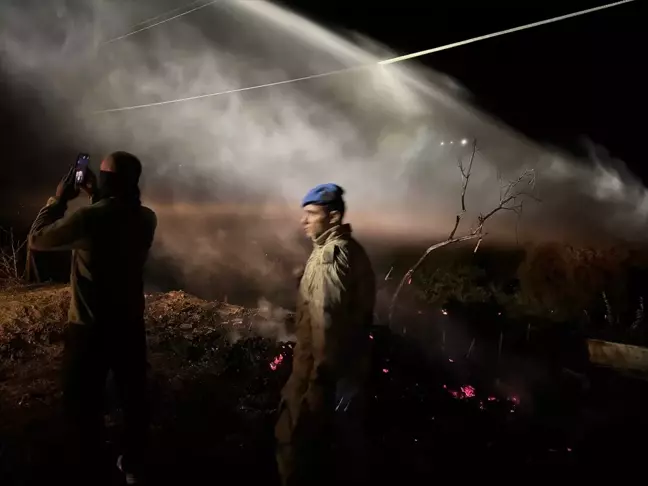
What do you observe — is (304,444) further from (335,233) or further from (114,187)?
(114,187)

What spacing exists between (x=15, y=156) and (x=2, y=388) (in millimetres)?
12618

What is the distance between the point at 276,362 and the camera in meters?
5.13

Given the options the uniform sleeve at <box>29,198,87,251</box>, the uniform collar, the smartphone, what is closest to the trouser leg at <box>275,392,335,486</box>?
the uniform collar

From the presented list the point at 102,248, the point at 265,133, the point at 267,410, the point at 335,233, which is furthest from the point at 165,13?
the point at 335,233

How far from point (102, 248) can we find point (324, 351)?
1505 mm

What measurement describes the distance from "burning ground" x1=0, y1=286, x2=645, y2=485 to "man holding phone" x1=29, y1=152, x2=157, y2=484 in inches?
24.4

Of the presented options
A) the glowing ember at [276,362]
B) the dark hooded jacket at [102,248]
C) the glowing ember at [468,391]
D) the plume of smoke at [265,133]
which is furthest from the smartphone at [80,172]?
the plume of smoke at [265,133]

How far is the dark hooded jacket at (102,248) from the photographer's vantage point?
111 inches

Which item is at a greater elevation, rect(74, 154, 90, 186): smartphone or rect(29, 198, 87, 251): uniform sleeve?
rect(74, 154, 90, 186): smartphone

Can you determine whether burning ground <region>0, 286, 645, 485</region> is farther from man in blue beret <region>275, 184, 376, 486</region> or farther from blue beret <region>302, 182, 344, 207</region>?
blue beret <region>302, 182, 344, 207</region>

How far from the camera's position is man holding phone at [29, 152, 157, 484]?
2805 millimetres

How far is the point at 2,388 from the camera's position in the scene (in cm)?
448

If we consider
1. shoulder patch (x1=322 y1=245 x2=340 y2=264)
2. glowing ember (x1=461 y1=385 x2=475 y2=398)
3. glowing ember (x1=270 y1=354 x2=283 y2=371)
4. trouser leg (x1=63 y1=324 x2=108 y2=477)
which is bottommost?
glowing ember (x1=461 y1=385 x2=475 y2=398)

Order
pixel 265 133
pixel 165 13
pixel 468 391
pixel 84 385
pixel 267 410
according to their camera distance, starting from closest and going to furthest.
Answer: pixel 84 385 < pixel 267 410 < pixel 468 391 < pixel 165 13 < pixel 265 133
